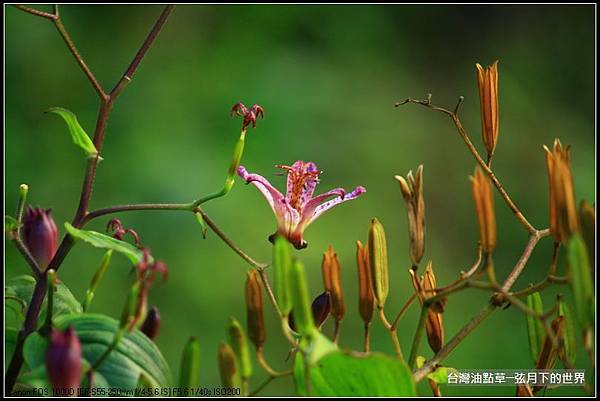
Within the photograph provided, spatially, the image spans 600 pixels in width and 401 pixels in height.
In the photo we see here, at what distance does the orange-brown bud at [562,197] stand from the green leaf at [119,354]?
0.14 meters

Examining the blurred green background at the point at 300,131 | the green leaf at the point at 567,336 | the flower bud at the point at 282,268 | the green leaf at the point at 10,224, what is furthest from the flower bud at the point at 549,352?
the blurred green background at the point at 300,131

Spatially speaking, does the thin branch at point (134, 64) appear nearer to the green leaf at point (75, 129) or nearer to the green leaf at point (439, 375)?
the green leaf at point (75, 129)

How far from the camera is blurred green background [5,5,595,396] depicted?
143 cm

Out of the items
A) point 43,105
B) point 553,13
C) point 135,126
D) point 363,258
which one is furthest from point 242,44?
point 363,258

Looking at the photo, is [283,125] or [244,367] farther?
[283,125]

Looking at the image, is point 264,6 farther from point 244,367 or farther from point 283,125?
point 244,367

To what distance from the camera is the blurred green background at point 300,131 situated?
4.68 feet

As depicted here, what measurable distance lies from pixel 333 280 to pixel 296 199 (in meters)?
0.13

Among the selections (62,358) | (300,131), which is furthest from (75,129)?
(300,131)

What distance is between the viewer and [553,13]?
1.95 meters

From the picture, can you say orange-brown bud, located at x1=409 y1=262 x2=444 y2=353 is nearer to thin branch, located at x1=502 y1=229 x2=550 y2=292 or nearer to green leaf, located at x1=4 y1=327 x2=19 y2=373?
thin branch, located at x1=502 y1=229 x2=550 y2=292

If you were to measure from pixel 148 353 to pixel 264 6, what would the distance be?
1.45 meters

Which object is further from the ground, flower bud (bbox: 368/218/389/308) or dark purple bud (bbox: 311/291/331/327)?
flower bud (bbox: 368/218/389/308)

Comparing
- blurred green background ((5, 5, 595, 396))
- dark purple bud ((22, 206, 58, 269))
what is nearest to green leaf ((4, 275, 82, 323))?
dark purple bud ((22, 206, 58, 269))
